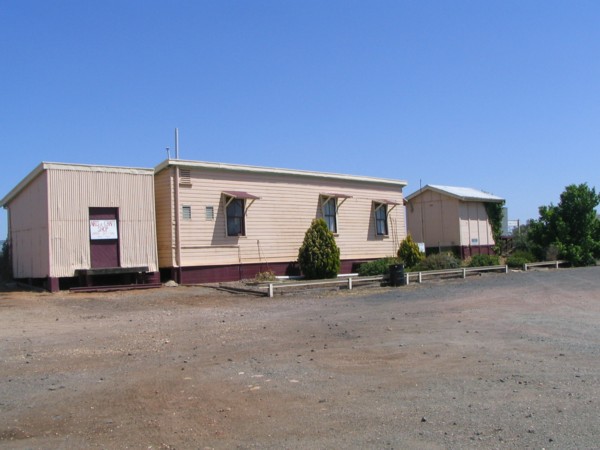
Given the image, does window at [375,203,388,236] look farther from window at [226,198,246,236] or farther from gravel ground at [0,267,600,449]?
gravel ground at [0,267,600,449]

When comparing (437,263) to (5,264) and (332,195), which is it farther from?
(5,264)

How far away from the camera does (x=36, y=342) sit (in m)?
10.4

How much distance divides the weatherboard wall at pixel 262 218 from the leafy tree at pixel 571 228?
11.0 metres

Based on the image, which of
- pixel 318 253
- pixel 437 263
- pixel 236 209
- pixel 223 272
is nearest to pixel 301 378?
pixel 223 272

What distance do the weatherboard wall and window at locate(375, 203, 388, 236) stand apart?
286mm

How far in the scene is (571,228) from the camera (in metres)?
35.3

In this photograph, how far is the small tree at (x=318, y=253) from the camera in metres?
23.5

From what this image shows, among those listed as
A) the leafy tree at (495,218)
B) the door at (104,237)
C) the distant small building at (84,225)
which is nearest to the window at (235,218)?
the distant small building at (84,225)

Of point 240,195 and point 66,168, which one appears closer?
point 66,168

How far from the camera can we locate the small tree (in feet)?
77.0

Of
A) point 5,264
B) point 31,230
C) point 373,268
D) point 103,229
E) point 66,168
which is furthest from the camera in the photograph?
point 373,268

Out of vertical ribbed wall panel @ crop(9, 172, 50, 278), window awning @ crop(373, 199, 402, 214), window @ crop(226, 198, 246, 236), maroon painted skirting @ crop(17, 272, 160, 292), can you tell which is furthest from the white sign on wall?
window awning @ crop(373, 199, 402, 214)

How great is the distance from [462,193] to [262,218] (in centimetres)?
1664

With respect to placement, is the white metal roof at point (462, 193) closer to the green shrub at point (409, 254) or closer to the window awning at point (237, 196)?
the green shrub at point (409, 254)
